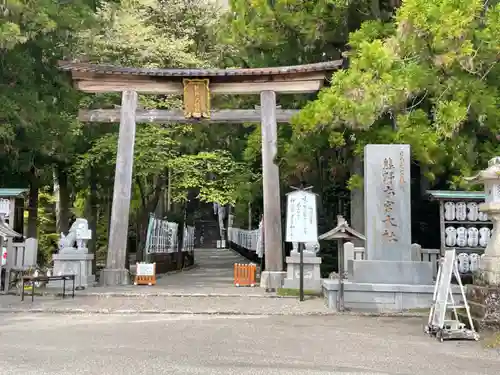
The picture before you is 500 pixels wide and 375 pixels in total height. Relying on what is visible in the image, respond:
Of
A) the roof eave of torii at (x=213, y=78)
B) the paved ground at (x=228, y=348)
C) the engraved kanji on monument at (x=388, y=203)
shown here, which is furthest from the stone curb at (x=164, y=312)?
the roof eave of torii at (x=213, y=78)

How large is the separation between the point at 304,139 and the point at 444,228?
4792 mm

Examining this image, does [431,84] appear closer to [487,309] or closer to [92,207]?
[487,309]

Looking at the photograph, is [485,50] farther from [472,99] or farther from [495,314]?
[495,314]

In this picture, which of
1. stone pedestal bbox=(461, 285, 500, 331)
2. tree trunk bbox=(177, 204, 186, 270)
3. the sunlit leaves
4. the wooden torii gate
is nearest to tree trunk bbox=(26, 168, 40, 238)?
the wooden torii gate

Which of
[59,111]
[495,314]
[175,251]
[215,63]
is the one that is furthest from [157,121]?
[495,314]

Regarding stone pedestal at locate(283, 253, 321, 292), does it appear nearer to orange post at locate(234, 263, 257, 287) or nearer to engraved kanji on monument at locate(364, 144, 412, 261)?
orange post at locate(234, 263, 257, 287)

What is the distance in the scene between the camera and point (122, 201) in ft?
51.9

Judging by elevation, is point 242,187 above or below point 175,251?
above

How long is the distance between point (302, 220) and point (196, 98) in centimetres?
567

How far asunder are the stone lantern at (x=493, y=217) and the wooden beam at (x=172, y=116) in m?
8.03

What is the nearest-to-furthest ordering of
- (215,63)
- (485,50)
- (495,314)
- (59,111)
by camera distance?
(495,314)
(485,50)
(59,111)
(215,63)

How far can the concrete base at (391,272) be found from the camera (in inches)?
433

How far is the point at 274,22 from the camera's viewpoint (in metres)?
16.2

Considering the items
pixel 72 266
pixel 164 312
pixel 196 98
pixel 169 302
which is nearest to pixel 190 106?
pixel 196 98
